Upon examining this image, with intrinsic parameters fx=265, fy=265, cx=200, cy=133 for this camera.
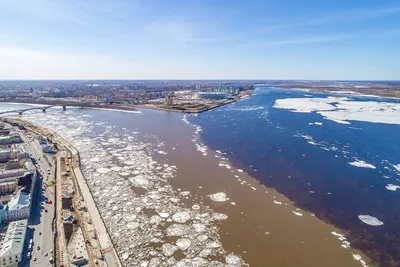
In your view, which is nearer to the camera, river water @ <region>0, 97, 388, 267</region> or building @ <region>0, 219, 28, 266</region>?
building @ <region>0, 219, 28, 266</region>

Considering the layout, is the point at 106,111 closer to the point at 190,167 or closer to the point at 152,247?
the point at 190,167

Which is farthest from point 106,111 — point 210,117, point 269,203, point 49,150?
point 269,203

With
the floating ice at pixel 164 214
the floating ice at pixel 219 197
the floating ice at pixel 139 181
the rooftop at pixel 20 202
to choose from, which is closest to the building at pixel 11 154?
the rooftop at pixel 20 202

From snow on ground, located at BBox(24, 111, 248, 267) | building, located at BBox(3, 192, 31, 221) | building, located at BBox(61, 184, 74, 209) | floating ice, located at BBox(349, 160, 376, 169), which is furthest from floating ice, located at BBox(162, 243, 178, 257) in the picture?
floating ice, located at BBox(349, 160, 376, 169)

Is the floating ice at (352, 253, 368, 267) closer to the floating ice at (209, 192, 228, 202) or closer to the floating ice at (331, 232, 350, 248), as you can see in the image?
the floating ice at (331, 232, 350, 248)

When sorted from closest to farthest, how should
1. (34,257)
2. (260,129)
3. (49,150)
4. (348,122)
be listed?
(34,257)
(49,150)
(260,129)
(348,122)

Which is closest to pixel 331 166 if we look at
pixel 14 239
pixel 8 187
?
pixel 14 239

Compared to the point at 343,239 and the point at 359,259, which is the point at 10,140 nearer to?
the point at 343,239
